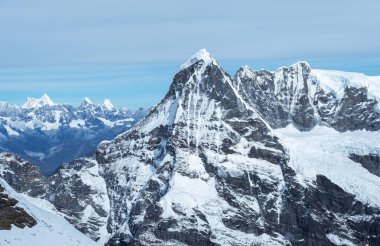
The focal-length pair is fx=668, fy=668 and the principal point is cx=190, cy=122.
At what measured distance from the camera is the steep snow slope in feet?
361

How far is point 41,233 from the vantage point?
117m

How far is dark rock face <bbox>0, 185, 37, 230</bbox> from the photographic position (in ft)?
362

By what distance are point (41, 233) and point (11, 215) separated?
7.38 m

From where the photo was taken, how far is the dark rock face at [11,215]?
110 meters

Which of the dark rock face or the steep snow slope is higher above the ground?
the dark rock face

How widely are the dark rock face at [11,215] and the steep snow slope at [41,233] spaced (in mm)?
892

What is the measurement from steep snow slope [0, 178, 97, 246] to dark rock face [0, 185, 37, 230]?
89cm

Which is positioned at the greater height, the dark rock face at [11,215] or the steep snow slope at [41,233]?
the dark rock face at [11,215]

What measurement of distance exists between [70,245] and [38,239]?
8.09 m

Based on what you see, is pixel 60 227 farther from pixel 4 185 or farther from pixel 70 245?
pixel 4 185

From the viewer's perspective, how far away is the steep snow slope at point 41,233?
11012 centimetres

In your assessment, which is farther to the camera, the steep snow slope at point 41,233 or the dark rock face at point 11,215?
the dark rock face at point 11,215

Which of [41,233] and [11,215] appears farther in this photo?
[41,233]

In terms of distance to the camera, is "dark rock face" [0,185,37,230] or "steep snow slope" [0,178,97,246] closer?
"steep snow slope" [0,178,97,246]
